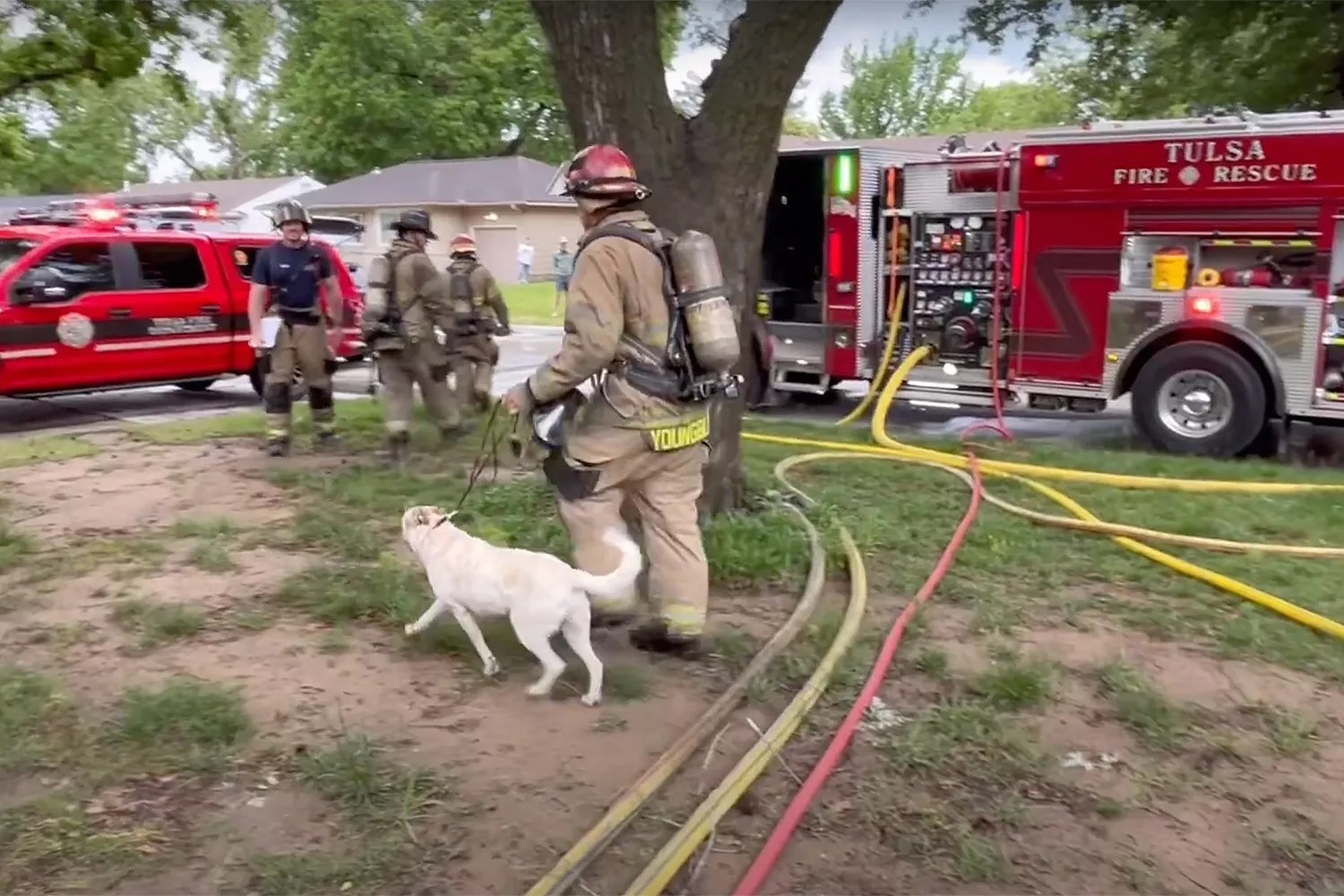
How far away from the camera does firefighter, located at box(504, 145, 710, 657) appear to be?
14.1 ft

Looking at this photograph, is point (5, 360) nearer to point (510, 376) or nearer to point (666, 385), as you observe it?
point (510, 376)

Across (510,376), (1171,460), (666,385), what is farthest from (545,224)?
(666,385)

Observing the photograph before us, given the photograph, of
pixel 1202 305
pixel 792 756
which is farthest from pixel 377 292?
pixel 1202 305

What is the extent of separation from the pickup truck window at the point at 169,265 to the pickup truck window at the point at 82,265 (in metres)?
0.34

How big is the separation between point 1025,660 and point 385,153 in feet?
150

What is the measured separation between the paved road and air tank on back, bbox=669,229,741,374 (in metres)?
6.50

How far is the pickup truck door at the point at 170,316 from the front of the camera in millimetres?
11719

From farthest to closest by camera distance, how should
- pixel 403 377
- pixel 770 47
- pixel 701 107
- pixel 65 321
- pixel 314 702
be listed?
pixel 65 321
pixel 403 377
pixel 701 107
pixel 770 47
pixel 314 702

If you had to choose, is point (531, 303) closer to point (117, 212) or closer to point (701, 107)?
point (117, 212)

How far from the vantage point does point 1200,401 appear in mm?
9344

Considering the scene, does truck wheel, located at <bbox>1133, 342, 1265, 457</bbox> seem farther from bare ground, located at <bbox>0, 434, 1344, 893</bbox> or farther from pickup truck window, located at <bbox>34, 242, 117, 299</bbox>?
pickup truck window, located at <bbox>34, 242, 117, 299</bbox>

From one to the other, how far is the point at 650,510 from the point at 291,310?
4.66m

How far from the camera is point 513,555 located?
4191 millimetres

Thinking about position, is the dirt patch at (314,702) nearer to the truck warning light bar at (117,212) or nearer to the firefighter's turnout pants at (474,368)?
the firefighter's turnout pants at (474,368)
